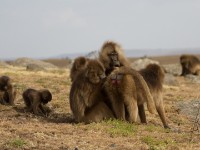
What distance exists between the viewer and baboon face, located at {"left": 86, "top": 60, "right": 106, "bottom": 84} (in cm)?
886

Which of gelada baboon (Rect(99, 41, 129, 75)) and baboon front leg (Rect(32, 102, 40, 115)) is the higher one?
gelada baboon (Rect(99, 41, 129, 75))

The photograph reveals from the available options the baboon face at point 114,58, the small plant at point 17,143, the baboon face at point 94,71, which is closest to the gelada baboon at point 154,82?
the baboon face at point 114,58

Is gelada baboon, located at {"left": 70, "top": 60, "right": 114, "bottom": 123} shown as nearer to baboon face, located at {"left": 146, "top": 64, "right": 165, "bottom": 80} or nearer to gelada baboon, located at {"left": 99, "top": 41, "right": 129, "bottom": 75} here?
gelada baboon, located at {"left": 99, "top": 41, "right": 129, "bottom": 75}

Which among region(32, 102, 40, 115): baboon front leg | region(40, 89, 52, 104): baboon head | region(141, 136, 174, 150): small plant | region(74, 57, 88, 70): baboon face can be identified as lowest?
region(141, 136, 174, 150): small plant

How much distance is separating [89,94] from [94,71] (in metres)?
0.49

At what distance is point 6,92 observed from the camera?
11781 millimetres

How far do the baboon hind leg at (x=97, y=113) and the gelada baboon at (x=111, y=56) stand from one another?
732mm

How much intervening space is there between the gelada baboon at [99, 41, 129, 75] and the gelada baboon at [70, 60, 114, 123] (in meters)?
0.54

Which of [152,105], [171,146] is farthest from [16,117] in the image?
[171,146]

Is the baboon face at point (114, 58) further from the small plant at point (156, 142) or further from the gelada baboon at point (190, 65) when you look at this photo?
the gelada baboon at point (190, 65)

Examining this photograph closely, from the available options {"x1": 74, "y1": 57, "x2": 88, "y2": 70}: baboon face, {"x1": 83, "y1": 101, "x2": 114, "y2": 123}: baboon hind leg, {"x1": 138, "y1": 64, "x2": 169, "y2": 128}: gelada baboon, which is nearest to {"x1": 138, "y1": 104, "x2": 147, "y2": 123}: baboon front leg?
{"x1": 138, "y1": 64, "x2": 169, "y2": 128}: gelada baboon

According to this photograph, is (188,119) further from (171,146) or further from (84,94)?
(171,146)

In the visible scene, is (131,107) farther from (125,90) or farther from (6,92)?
(6,92)

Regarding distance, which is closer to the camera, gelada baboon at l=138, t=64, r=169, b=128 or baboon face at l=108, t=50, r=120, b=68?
baboon face at l=108, t=50, r=120, b=68
